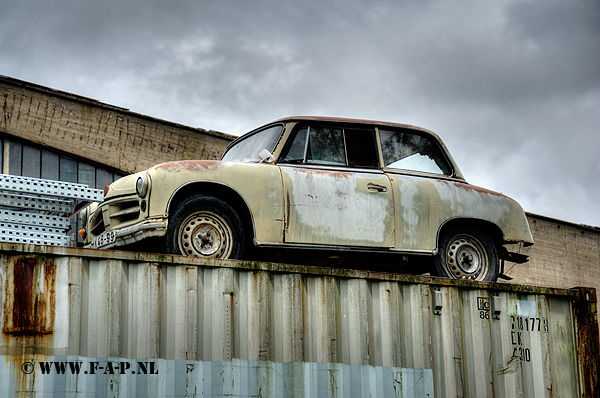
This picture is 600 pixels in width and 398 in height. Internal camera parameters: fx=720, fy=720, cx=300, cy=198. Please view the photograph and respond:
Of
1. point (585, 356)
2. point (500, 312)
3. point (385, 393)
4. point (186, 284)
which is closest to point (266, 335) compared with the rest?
point (186, 284)

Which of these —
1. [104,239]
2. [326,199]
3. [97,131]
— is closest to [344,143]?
[326,199]

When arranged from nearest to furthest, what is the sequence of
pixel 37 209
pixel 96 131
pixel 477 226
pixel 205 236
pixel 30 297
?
pixel 30 297
pixel 205 236
pixel 37 209
pixel 477 226
pixel 96 131

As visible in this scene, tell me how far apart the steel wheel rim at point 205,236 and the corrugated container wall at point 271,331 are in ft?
1.98

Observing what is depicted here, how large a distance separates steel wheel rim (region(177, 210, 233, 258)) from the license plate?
585 millimetres

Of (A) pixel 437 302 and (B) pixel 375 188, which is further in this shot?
(B) pixel 375 188

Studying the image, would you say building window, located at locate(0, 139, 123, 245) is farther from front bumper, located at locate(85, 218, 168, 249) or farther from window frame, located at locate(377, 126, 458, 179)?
window frame, located at locate(377, 126, 458, 179)

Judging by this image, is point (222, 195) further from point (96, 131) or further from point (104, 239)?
point (96, 131)

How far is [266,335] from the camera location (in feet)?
17.2

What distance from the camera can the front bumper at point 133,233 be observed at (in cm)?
564

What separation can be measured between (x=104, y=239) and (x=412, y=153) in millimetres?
3039

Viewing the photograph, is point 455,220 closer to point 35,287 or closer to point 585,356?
point 585,356

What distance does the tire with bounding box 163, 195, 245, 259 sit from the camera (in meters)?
5.75

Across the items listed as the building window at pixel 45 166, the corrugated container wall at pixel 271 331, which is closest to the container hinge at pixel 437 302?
the corrugated container wall at pixel 271 331

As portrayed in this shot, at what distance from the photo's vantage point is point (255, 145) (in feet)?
22.4
